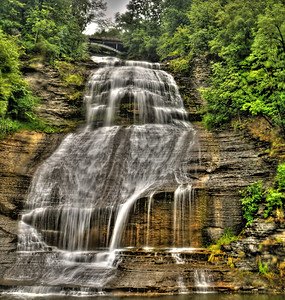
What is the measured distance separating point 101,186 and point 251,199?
20.7ft

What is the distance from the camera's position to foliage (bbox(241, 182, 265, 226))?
966 centimetres

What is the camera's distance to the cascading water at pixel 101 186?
360 inches

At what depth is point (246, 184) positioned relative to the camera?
10547mm

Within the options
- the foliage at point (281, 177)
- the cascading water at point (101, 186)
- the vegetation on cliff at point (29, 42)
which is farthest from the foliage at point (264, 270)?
the vegetation on cliff at point (29, 42)

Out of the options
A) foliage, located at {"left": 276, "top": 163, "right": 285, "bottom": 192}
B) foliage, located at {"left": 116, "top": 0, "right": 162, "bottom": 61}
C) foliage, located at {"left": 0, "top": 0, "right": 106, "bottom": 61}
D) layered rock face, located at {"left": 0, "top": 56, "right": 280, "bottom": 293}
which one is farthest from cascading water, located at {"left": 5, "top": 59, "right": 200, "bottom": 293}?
foliage, located at {"left": 116, "top": 0, "right": 162, "bottom": 61}

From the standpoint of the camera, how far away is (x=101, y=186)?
1205 cm

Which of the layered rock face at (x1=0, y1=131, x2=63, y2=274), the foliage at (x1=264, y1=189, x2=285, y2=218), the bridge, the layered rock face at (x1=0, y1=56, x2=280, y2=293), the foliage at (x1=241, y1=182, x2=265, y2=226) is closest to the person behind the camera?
the layered rock face at (x1=0, y1=56, x2=280, y2=293)

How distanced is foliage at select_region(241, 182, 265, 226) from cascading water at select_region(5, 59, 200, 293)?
6.90ft

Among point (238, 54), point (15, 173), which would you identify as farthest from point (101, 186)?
point (238, 54)

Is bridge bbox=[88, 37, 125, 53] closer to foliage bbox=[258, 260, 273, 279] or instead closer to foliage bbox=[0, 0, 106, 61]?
foliage bbox=[0, 0, 106, 61]

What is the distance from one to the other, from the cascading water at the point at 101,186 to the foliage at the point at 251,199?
6.90 feet

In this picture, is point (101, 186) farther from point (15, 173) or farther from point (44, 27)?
point (44, 27)

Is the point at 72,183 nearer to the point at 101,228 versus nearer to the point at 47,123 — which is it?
the point at 101,228

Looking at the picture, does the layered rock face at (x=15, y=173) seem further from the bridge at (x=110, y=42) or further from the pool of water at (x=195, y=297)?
the bridge at (x=110, y=42)
